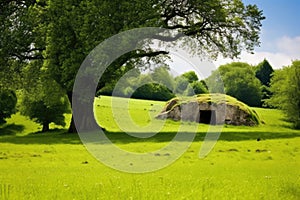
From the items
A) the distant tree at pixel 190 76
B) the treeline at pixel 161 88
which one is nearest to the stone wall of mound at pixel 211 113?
the treeline at pixel 161 88

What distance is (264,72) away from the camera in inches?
4609

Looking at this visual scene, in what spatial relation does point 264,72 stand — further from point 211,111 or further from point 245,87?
point 211,111

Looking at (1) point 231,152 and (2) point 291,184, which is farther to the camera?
(1) point 231,152

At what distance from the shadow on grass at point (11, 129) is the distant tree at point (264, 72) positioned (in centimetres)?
7847

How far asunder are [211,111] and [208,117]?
113cm

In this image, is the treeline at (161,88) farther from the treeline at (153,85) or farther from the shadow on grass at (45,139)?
the shadow on grass at (45,139)

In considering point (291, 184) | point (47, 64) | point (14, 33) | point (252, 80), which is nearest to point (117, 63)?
point (47, 64)

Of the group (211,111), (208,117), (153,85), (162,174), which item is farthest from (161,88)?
(162,174)

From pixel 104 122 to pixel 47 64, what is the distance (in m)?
16.2

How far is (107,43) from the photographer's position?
3541 cm

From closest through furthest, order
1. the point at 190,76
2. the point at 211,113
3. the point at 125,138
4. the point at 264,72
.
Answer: the point at 125,138, the point at 211,113, the point at 190,76, the point at 264,72

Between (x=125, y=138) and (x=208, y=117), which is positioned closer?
(x=125, y=138)

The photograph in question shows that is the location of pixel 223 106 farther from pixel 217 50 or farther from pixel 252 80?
pixel 252 80

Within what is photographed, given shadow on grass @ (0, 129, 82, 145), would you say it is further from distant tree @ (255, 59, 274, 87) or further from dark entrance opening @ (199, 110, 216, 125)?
distant tree @ (255, 59, 274, 87)
